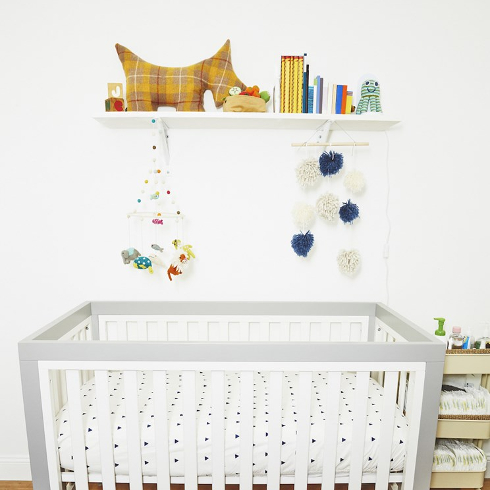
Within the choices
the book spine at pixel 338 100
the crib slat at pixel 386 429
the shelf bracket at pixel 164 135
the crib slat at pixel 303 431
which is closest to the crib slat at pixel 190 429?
the crib slat at pixel 303 431

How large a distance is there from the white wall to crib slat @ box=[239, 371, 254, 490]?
64 cm

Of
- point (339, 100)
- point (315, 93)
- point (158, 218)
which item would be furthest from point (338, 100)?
point (158, 218)

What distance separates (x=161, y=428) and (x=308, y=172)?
1.15 metres

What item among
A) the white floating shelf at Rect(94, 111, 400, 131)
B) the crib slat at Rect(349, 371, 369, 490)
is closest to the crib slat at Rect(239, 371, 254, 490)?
the crib slat at Rect(349, 371, 369, 490)

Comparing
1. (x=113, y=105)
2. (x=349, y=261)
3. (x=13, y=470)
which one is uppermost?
(x=113, y=105)

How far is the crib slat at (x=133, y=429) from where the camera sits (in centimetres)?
118

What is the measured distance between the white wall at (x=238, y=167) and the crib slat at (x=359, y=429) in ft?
2.05

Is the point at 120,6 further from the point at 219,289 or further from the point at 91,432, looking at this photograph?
the point at 91,432

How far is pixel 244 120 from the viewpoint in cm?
157

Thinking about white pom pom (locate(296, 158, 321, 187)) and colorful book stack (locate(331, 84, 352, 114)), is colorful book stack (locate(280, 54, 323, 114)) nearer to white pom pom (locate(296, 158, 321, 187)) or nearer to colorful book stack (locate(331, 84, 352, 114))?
colorful book stack (locate(331, 84, 352, 114))

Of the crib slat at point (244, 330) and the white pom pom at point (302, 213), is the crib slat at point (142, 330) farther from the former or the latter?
the white pom pom at point (302, 213)

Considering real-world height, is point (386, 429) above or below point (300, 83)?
below

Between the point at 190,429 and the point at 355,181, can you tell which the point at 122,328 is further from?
the point at 355,181

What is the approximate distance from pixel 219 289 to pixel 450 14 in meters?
1.63
